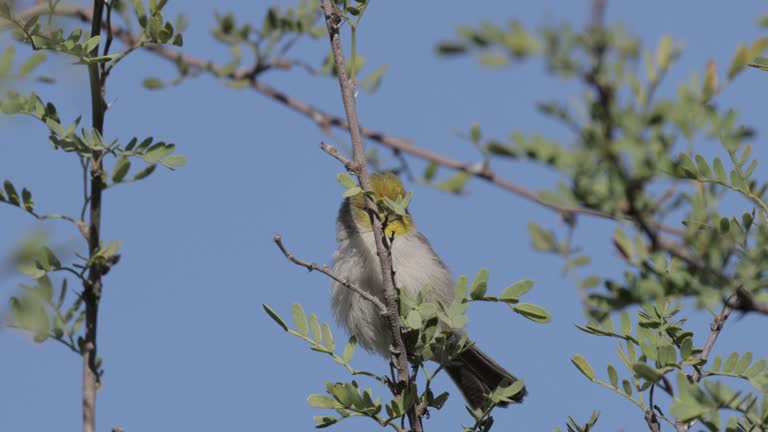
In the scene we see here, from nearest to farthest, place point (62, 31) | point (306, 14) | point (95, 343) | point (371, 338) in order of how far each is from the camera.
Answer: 1. point (95, 343)
2. point (62, 31)
3. point (306, 14)
4. point (371, 338)

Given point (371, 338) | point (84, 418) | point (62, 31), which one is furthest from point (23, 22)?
point (371, 338)

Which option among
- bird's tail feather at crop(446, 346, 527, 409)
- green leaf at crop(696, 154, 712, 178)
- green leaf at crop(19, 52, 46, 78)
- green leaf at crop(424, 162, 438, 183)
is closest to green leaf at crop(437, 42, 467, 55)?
green leaf at crop(424, 162, 438, 183)

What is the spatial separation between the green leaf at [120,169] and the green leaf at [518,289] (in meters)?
0.95

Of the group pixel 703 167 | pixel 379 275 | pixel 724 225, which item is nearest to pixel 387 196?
pixel 379 275

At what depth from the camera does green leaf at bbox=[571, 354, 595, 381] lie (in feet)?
7.80

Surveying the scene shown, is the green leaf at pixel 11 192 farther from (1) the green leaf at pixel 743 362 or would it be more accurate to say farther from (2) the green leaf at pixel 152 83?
(1) the green leaf at pixel 743 362

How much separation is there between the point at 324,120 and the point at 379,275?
1.66 m

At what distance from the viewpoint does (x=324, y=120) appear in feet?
9.12

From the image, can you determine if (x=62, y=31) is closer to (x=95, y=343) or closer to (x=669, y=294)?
(x=95, y=343)

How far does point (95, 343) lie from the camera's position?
2125 mm

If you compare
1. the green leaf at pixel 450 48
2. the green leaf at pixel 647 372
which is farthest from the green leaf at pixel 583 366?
the green leaf at pixel 450 48

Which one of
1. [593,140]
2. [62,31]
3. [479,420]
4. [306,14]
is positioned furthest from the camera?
[306,14]

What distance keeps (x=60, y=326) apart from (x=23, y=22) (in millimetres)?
718

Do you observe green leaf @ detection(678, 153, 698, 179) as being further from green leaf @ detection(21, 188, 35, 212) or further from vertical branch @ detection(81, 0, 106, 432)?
green leaf @ detection(21, 188, 35, 212)
